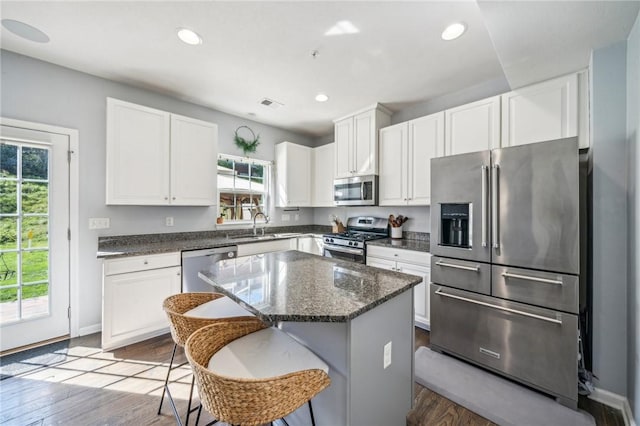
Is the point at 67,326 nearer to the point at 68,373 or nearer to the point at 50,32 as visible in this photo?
the point at 68,373

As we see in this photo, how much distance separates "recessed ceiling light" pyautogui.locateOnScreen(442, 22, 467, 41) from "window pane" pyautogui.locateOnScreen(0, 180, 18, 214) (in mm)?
3916

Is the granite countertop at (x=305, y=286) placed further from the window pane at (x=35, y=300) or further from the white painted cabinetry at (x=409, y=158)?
the window pane at (x=35, y=300)

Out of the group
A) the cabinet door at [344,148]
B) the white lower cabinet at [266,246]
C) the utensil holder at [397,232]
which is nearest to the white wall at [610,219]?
the utensil holder at [397,232]

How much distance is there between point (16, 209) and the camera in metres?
2.40

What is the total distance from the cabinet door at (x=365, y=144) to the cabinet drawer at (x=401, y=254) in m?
1.05

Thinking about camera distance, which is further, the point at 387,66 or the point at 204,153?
the point at 204,153

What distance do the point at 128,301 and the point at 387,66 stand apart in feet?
10.9

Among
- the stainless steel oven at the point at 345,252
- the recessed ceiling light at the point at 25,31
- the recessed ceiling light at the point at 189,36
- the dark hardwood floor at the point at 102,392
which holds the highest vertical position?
the recessed ceiling light at the point at 25,31

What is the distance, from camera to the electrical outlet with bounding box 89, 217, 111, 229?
2749mm

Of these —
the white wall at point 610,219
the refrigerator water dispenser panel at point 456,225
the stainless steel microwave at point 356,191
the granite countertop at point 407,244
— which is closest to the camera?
the white wall at point 610,219

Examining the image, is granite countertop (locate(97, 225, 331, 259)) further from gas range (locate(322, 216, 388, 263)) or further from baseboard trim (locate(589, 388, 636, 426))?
baseboard trim (locate(589, 388, 636, 426))

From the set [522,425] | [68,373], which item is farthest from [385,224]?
[68,373]

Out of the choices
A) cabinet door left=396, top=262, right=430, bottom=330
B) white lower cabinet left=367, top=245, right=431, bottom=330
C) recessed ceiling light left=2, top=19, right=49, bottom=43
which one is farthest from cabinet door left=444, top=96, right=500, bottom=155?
recessed ceiling light left=2, top=19, right=49, bottom=43

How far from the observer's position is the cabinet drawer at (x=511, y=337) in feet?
5.72
